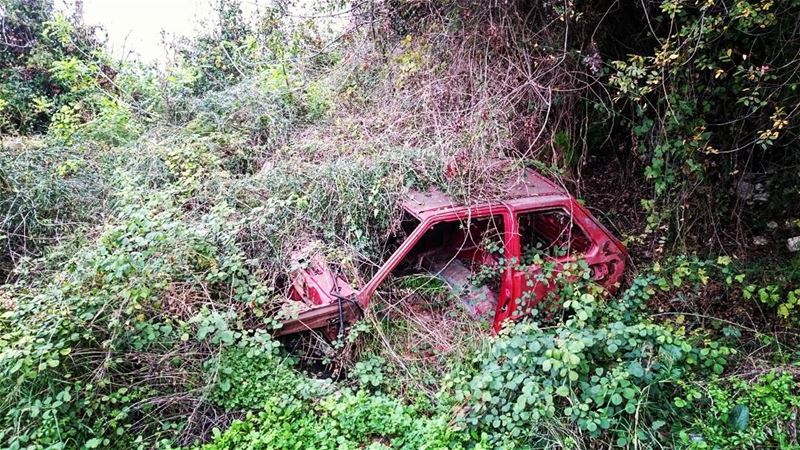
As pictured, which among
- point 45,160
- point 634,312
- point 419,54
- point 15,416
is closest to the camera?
point 15,416

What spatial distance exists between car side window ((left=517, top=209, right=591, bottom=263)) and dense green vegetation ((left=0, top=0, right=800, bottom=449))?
1.07 feet

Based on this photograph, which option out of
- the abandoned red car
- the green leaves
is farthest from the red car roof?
the green leaves

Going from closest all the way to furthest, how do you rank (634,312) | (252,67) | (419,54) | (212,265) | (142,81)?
1. (212,265)
2. (634,312)
3. (419,54)
4. (142,81)
5. (252,67)

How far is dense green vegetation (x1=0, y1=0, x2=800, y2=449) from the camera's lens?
3.01m

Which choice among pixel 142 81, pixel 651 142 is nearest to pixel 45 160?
pixel 142 81

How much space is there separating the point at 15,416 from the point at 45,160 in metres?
3.48

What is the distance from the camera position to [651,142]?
4.94 m

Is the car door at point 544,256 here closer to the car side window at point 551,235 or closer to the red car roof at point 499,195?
the car side window at point 551,235

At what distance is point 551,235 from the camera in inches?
182

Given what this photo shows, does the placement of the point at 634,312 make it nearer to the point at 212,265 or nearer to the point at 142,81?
the point at 212,265

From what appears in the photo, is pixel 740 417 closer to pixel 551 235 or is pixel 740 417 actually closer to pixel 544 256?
pixel 544 256

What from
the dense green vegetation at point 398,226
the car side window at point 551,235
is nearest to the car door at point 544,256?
the car side window at point 551,235

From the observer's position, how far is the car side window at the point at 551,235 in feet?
13.9

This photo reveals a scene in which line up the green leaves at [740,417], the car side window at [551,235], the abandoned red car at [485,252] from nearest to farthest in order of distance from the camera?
the green leaves at [740,417]
the abandoned red car at [485,252]
the car side window at [551,235]
